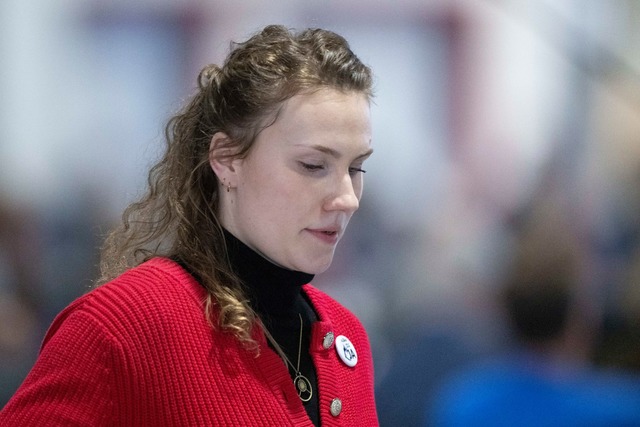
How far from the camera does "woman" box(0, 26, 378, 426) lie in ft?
3.85

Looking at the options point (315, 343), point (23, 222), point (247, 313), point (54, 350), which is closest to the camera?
point (54, 350)

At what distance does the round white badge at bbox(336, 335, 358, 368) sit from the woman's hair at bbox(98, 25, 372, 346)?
0.80ft

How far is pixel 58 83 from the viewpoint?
2881 mm

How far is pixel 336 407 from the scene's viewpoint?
1.36 metres

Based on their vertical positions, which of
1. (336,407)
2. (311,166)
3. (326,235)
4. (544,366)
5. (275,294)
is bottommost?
(544,366)

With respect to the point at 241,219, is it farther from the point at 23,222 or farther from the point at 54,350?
the point at 23,222

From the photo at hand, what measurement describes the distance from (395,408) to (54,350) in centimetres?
191

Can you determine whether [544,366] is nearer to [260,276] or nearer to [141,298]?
[260,276]

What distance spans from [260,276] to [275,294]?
0.04m

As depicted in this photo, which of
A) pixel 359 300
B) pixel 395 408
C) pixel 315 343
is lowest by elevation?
pixel 395 408

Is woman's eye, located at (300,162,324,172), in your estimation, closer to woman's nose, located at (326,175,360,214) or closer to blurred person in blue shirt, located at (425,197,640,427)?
woman's nose, located at (326,175,360,214)

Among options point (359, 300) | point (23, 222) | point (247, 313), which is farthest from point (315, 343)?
point (23, 222)

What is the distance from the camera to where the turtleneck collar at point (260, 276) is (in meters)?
1.36

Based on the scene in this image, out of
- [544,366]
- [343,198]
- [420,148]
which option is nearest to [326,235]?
[343,198]
